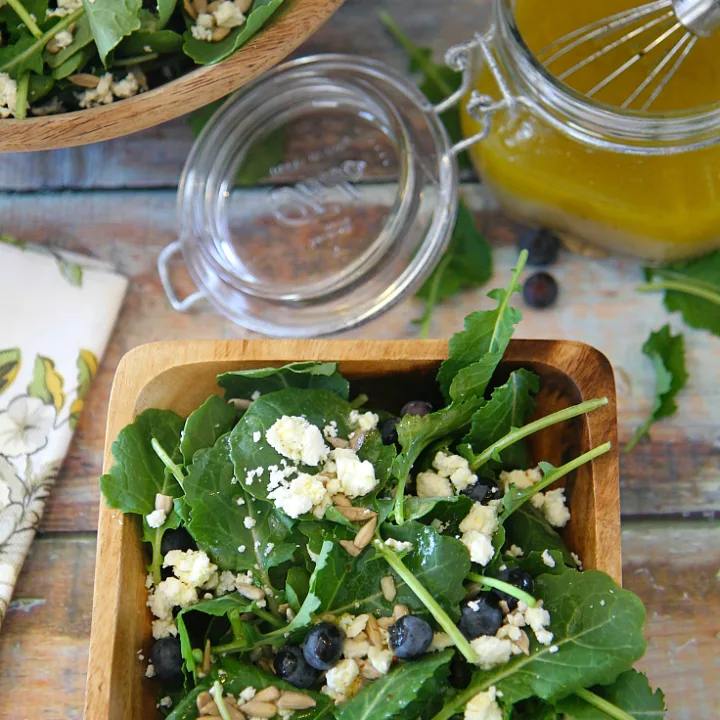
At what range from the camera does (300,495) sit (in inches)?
27.9

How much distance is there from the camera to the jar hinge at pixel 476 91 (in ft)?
2.80

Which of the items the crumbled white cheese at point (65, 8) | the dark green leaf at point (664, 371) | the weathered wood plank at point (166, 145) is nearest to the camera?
the crumbled white cheese at point (65, 8)

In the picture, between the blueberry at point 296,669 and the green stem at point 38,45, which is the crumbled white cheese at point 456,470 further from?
the green stem at point 38,45

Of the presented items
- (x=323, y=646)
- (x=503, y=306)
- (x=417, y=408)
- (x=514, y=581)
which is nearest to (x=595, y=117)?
(x=503, y=306)

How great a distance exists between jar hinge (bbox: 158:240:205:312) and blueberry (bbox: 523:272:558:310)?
1.26 ft

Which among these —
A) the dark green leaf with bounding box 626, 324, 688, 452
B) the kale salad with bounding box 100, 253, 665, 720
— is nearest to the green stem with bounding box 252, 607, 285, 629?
the kale salad with bounding box 100, 253, 665, 720

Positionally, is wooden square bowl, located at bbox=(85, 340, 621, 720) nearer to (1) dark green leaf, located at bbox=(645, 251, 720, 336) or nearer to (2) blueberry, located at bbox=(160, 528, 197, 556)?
(2) blueberry, located at bbox=(160, 528, 197, 556)

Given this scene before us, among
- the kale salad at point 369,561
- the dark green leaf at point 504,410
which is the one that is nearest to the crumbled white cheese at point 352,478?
the kale salad at point 369,561

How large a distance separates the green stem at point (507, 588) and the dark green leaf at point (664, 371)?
340mm

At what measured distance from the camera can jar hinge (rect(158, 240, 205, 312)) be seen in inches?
39.9

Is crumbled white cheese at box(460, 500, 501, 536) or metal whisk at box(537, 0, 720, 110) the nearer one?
crumbled white cheese at box(460, 500, 501, 536)

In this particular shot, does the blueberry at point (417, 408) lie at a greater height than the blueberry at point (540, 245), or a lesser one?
lesser

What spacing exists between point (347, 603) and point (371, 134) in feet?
1.95

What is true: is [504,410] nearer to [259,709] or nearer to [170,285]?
[259,709]
